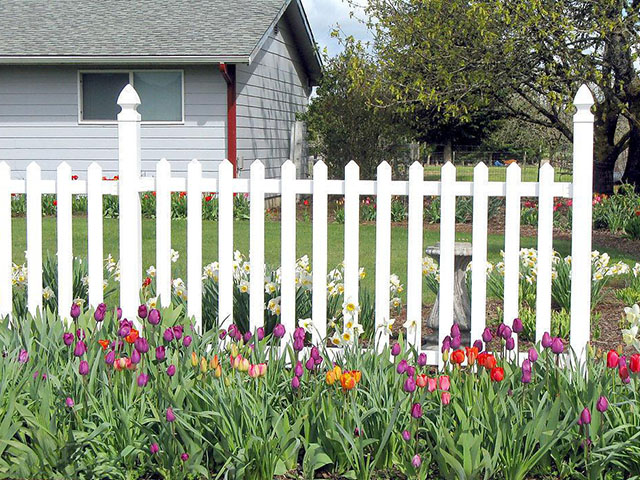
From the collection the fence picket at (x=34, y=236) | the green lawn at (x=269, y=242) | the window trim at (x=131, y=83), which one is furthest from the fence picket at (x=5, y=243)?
the window trim at (x=131, y=83)

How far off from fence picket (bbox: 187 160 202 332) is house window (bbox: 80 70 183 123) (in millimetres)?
12062

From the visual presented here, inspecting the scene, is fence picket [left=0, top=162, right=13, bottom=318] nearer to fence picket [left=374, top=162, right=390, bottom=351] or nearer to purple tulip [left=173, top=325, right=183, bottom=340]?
purple tulip [left=173, top=325, right=183, bottom=340]

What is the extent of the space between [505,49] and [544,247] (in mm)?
8654

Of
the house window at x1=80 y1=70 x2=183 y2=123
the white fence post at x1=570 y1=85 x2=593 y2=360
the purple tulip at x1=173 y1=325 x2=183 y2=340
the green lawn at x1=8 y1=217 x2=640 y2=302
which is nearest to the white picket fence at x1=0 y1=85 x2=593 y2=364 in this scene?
the white fence post at x1=570 y1=85 x2=593 y2=360

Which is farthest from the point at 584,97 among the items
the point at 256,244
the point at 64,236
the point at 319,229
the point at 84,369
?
the point at 64,236

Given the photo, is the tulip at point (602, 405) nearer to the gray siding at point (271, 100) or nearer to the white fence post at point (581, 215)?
the white fence post at point (581, 215)

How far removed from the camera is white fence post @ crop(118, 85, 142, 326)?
5.21 m

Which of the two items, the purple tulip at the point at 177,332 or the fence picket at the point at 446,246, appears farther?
the fence picket at the point at 446,246

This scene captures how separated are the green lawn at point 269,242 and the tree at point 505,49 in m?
2.41

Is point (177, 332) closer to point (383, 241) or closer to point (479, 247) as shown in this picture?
point (383, 241)

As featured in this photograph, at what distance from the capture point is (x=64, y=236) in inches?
208

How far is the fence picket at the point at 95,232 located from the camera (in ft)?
17.2

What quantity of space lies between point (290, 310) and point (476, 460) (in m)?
2.08

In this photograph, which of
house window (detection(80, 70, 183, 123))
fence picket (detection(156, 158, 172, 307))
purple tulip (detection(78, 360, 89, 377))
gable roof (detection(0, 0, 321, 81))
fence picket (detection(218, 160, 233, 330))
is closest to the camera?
purple tulip (detection(78, 360, 89, 377))
